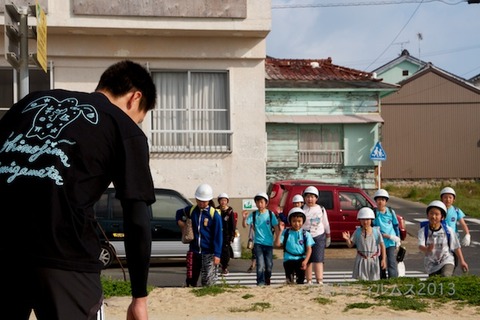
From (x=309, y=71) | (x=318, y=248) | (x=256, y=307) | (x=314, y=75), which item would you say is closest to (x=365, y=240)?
(x=318, y=248)

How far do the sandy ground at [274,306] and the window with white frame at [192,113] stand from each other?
Answer: 933 centimetres

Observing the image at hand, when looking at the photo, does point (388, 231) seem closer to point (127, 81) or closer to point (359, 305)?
point (359, 305)

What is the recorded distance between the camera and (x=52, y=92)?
354 cm

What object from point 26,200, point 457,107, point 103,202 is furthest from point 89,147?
point 457,107

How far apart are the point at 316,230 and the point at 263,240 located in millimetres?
984

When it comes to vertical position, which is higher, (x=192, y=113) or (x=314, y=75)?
(x=314, y=75)

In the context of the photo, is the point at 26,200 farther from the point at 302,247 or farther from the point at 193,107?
the point at 193,107

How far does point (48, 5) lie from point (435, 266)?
11500 mm

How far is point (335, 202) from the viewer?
20500 millimetres

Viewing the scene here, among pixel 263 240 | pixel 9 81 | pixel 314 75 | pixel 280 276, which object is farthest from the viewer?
pixel 314 75

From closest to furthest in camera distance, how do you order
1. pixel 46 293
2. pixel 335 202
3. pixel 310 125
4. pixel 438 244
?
pixel 46 293 → pixel 438 244 → pixel 335 202 → pixel 310 125

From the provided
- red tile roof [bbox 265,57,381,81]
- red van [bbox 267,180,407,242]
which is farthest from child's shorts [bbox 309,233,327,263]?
red tile roof [bbox 265,57,381,81]

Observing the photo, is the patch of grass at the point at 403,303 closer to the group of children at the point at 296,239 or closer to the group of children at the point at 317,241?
the group of children at the point at 317,241

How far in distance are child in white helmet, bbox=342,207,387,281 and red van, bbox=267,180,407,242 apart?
802 cm
